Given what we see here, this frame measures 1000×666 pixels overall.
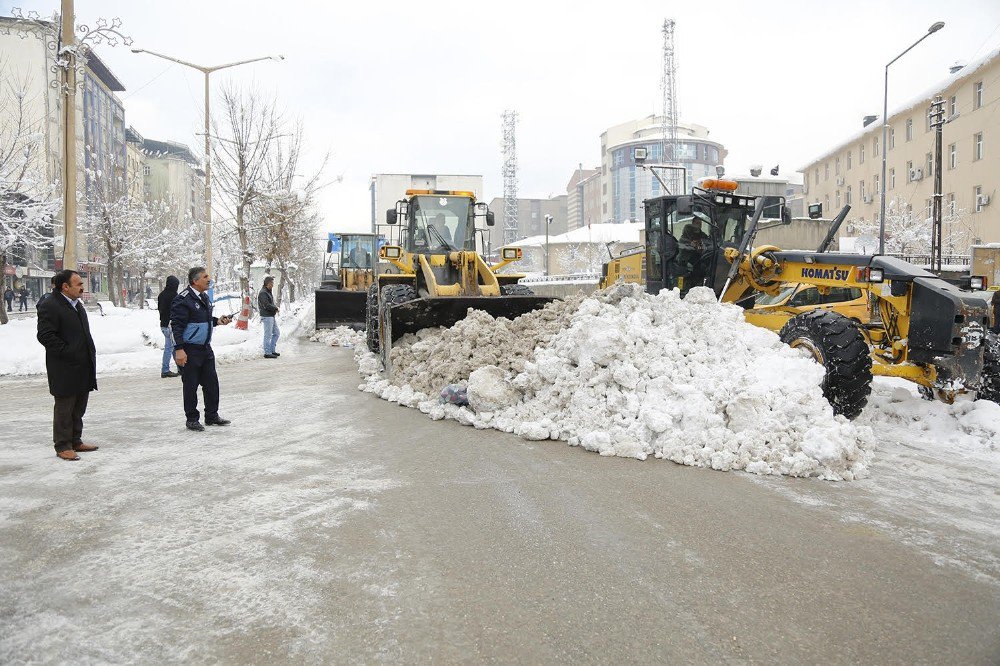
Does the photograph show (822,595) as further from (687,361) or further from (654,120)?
(654,120)

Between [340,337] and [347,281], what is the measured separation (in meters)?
4.35

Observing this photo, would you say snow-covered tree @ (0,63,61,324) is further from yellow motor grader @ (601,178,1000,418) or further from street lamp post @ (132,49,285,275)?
yellow motor grader @ (601,178,1000,418)

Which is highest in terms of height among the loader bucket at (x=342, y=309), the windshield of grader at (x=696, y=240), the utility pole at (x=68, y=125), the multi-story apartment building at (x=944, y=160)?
the multi-story apartment building at (x=944, y=160)

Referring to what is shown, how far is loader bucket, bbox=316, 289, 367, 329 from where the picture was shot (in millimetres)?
16094

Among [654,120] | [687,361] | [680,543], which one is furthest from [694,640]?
[654,120]

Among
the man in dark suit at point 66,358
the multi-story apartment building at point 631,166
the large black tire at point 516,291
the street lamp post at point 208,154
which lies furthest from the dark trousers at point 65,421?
the multi-story apartment building at point 631,166

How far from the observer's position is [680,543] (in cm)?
378

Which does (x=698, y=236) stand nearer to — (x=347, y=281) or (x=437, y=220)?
(x=437, y=220)

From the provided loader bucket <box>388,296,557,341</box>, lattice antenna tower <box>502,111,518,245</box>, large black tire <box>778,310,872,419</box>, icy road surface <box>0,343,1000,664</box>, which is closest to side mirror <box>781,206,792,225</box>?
large black tire <box>778,310,872,419</box>

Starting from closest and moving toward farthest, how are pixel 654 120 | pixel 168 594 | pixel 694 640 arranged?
1. pixel 694 640
2. pixel 168 594
3. pixel 654 120

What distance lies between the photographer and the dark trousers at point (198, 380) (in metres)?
6.81

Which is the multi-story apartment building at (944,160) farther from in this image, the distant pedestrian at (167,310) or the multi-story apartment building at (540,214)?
the multi-story apartment building at (540,214)

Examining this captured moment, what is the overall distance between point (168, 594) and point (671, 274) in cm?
944

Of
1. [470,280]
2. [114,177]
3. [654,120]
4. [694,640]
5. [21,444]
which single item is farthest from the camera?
[654,120]
